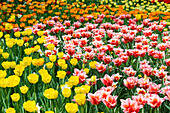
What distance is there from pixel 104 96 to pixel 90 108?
224 millimetres

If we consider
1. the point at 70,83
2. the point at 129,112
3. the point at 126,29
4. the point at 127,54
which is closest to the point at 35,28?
the point at 126,29

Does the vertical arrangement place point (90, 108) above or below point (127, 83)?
below

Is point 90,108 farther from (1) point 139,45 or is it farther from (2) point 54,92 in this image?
(1) point 139,45

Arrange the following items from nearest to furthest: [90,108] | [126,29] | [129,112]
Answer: [129,112] < [90,108] < [126,29]

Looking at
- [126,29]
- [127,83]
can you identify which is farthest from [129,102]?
[126,29]

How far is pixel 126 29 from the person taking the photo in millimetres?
3119

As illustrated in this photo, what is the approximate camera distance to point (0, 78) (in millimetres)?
1807

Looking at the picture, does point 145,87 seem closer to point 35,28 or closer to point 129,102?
point 129,102

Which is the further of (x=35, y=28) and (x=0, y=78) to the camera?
(x=35, y=28)

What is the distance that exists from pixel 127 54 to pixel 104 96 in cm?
91

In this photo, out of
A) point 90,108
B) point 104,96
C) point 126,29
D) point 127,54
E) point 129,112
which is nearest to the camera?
point 129,112

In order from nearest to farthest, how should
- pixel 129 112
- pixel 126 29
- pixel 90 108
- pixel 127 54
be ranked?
1. pixel 129 112
2. pixel 90 108
3. pixel 127 54
4. pixel 126 29

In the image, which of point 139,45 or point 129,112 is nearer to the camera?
point 129,112

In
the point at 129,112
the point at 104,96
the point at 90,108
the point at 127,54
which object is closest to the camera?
the point at 129,112
